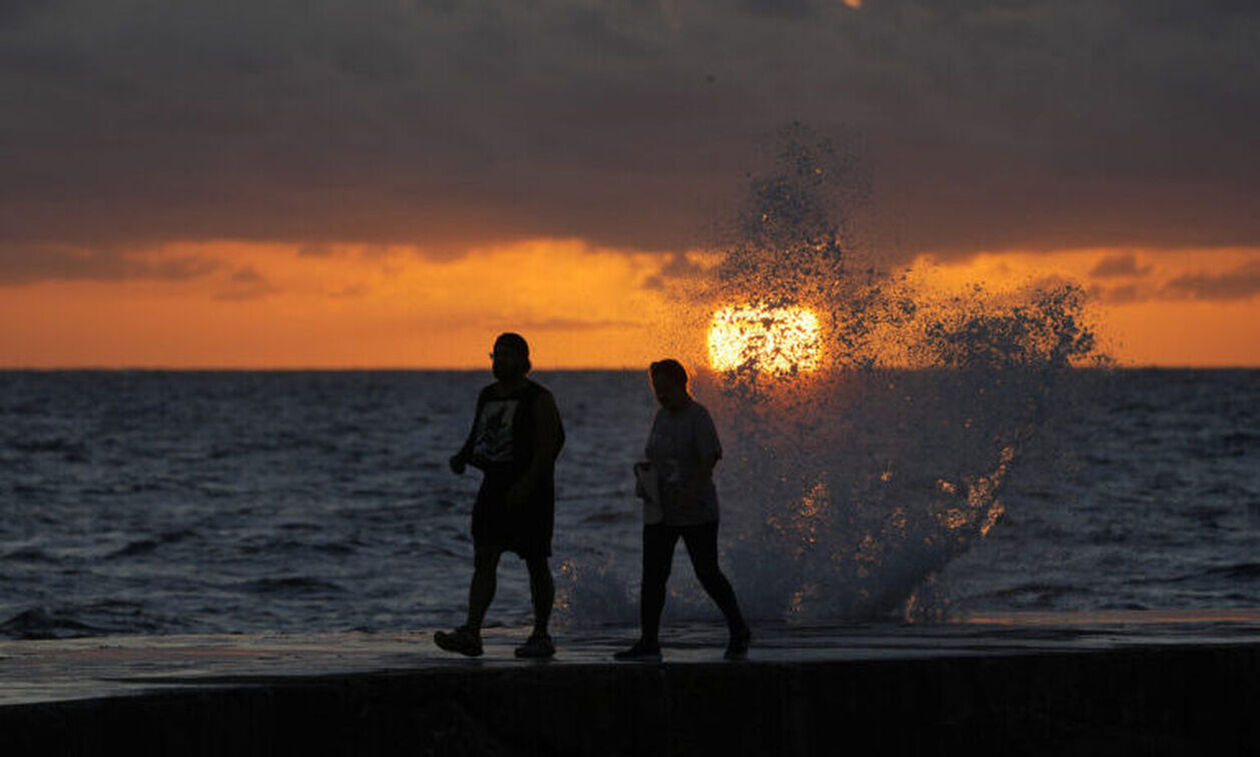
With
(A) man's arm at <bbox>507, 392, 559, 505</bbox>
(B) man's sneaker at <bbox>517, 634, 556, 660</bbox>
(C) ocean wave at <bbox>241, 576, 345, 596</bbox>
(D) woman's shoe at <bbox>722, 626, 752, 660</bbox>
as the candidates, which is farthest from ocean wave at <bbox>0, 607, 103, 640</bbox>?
(D) woman's shoe at <bbox>722, 626, 752, 660</bbox>

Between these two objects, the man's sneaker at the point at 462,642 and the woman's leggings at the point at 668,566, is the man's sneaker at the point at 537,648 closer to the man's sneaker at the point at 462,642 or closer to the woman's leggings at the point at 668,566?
the man's sneaker at the point at 462,642

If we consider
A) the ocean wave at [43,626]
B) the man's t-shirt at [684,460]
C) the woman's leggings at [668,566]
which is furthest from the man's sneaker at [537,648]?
the ocean wave at [43,626]

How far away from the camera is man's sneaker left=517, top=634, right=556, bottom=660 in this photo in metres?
8.63

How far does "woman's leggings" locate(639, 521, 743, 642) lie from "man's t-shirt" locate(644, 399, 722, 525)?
0.06m

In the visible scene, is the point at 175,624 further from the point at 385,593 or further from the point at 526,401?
the point at 526,401

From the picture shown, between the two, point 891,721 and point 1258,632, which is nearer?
point 891,721

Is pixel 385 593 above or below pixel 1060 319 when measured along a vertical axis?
below

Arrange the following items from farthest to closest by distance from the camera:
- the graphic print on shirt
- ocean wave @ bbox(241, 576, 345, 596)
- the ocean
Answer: ocean wave @ bbox(241, 576, 345, 596)
the ocean
the graphic print on shirt

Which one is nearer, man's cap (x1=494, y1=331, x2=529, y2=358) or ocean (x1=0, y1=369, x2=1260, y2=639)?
man's cap (x1=494, y1=331, x2=529, y2=358)

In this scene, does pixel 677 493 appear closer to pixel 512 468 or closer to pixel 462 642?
pixel 512 468

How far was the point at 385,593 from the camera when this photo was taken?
20.6 m

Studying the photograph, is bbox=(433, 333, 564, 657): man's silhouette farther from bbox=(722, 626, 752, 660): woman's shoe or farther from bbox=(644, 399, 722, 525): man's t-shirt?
bbox=(722, 626, 752, 660): woman's shoe

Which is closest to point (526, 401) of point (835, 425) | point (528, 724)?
point (528, 724)

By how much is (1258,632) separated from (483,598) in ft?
13.0
